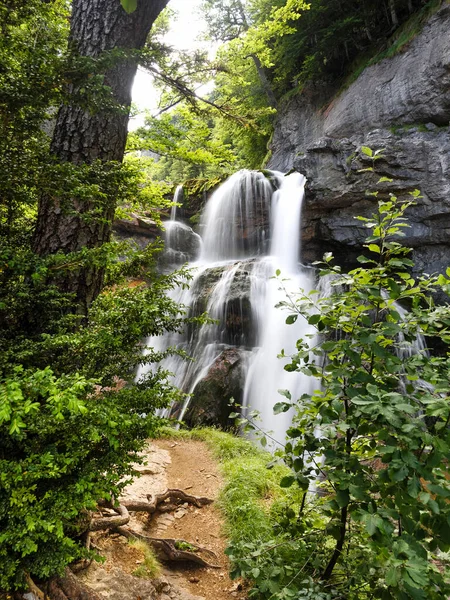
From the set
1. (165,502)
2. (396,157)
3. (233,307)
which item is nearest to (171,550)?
(165,502)

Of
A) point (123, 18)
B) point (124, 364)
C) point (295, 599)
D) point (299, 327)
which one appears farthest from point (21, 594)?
point (299, 327)

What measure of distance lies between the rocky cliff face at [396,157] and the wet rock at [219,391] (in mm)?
5650

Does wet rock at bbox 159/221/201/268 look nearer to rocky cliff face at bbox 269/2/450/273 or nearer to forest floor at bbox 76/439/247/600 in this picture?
rocky cliff face at bbox 269/2/450/273

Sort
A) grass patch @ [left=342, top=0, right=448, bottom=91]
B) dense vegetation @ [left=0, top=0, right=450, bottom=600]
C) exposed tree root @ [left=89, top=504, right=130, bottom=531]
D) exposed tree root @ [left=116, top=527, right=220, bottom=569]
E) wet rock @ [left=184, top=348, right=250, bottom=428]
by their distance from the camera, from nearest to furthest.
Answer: dense vegetation @ [left=0, top=0, right=450, bottom=600]
exposed tree root @ [left=89, top=504, right=130, bottom=531]
exposed tree root @ [left=116, top=527, right=220, bottom=569]
wet rock @ [left=184, top=348, right=250, bottom=428]
grass patch @ [left=342, top=0, right=448, bottom=91]

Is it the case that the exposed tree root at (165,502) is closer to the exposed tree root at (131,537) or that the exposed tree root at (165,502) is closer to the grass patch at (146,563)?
the exposed tree root at (131,537)

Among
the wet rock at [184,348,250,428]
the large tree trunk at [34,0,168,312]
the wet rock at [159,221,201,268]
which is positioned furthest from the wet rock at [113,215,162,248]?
the large tree trunk at [34,0,168,312]

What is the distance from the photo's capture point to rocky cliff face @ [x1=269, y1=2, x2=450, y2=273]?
9.83 metres

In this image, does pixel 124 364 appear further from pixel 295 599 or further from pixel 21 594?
pixel 295 599

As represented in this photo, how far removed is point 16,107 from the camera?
2031mm

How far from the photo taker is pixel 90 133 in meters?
2.85

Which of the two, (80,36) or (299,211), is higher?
(299,211)

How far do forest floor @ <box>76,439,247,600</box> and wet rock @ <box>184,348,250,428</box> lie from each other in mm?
1682

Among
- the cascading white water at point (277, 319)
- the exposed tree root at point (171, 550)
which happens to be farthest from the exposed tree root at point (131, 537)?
the cascading white water at point (277, 319)

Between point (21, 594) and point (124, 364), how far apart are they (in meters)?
1.19
